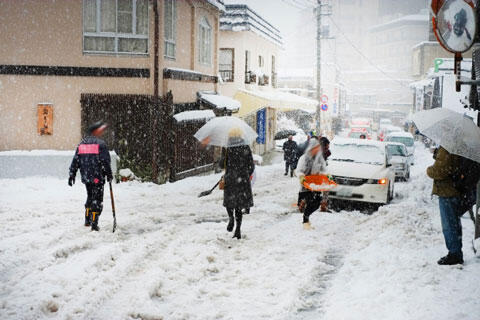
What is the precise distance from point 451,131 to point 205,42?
15930mm

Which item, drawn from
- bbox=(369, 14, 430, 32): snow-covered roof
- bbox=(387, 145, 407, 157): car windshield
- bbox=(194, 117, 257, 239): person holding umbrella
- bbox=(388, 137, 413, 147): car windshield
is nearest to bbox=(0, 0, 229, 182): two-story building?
bbox=(194, 117, 257, 239): person holding umbrella

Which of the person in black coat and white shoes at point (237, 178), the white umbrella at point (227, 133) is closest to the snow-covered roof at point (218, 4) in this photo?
the white umbrella at point (227, 133)

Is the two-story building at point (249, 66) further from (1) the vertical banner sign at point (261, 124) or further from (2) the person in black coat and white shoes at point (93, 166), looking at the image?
(2) the person in black coat and white shoes at point (93, 166)

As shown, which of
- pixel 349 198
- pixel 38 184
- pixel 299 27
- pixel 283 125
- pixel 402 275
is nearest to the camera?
pixel 402 275

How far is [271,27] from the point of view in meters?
31.7

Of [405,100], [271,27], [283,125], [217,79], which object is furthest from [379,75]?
[217,79]

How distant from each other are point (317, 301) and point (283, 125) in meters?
39.6

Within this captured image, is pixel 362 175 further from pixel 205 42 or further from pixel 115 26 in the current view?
pixel 205 42

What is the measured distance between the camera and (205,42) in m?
21.2

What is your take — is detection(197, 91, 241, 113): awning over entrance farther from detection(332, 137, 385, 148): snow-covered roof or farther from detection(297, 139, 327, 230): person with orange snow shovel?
detection(297, 139, 327, 230): person with orange snow shovel

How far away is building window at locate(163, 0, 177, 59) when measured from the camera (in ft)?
56.0

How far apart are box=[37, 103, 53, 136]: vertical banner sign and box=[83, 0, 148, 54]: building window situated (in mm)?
2166

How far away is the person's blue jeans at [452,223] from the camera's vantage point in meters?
6.42

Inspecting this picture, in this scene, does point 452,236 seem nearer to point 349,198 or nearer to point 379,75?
point 349,198
